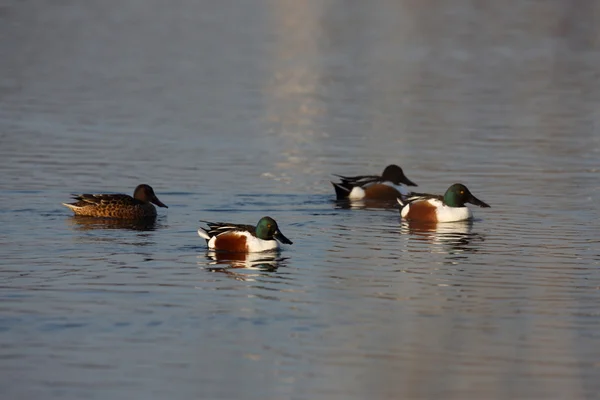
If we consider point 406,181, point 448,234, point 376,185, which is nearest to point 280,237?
point 448,234

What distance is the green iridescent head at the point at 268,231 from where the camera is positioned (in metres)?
13.3

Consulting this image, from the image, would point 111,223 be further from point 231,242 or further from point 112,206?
point 231,242

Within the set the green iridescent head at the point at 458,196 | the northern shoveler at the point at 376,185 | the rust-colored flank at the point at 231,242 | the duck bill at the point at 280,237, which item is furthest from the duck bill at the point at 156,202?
the green iridescent head at the point at 458,196

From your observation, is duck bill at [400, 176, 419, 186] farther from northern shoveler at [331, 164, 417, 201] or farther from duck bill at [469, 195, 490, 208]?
duck bill at [469, 195, 490, 208]

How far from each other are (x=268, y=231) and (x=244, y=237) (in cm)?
28

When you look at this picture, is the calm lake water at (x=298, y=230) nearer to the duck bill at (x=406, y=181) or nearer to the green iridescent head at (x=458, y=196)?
the green iridescent head at (x=458, y=196)

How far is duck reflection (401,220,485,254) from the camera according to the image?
13.9 m

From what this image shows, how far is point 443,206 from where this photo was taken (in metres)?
16.1

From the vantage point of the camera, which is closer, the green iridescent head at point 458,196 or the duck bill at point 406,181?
the green iridescent head at point 458,196

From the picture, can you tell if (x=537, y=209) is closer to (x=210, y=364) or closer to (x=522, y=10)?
(x=210, y=364)

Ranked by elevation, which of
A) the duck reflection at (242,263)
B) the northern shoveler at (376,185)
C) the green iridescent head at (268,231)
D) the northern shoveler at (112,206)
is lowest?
the duck reflection at (242,263)

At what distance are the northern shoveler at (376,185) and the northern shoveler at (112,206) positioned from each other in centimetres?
287

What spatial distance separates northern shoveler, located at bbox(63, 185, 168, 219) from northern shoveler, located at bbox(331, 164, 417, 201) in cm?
287

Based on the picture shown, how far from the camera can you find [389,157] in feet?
68.3
